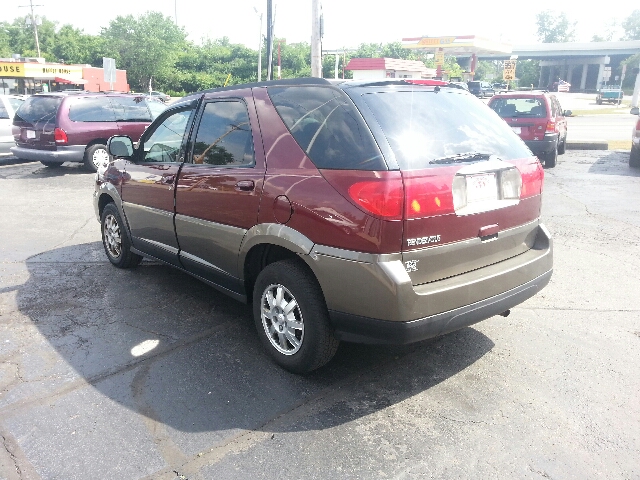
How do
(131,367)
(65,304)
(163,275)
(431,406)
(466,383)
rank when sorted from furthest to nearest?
(163,275) → (65,304) → (131,367) → (466,383) → (431,406)

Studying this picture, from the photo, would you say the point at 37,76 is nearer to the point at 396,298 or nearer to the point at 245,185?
the point at 245,185

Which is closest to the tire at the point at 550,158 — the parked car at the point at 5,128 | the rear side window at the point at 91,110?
the rear side window at the point at 91,110

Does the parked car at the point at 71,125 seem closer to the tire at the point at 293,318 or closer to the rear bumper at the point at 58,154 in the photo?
the rear bumper at the point at 58,154

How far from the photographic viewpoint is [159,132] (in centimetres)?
504

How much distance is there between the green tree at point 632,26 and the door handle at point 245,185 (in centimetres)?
13957

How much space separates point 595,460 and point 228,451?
6.05ft

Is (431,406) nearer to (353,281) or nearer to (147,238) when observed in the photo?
(353,281)

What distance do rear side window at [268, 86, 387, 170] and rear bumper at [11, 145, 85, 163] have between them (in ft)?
32.1

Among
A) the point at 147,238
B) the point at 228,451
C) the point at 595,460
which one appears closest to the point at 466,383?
the point at 595,460

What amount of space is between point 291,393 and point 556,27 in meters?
140

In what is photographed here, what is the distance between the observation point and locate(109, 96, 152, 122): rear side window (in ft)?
41.8

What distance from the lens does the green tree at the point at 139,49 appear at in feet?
172

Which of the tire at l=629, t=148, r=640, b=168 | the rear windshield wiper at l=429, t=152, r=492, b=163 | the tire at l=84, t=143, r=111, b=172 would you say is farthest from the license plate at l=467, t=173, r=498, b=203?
the tire at l=629, t=148, r=640, b=168

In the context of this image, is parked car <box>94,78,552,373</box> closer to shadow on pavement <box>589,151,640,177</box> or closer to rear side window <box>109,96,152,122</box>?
rear side window <box>109,96,152,122</box>
